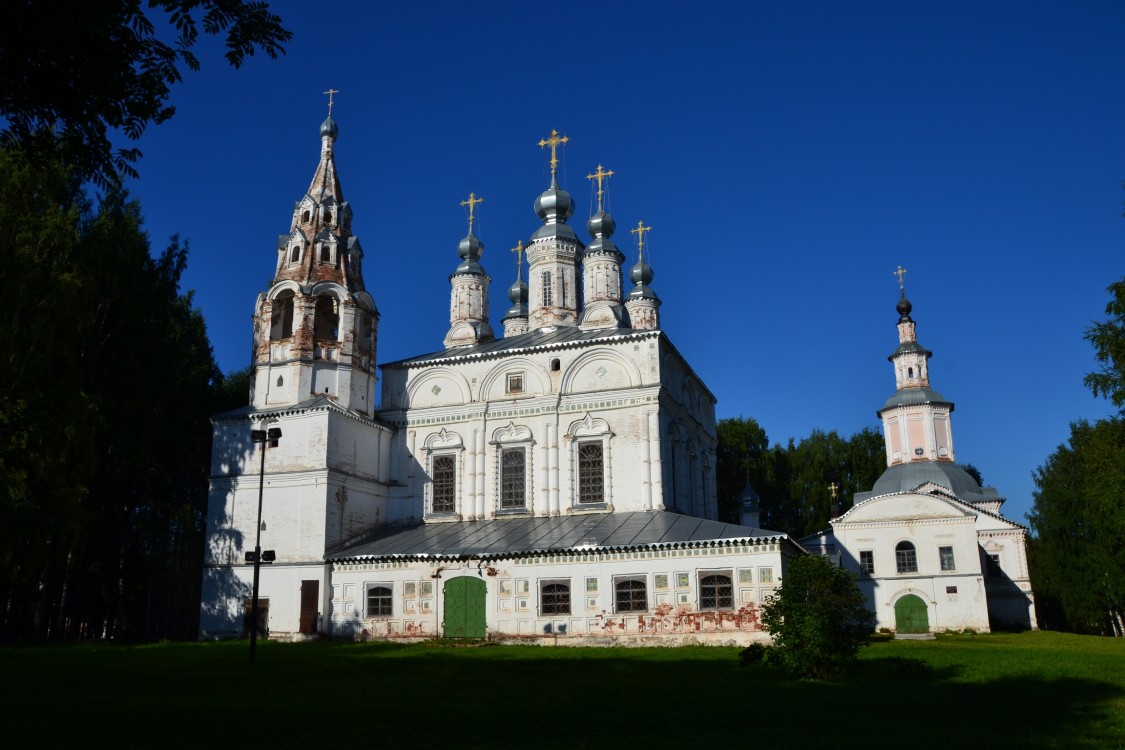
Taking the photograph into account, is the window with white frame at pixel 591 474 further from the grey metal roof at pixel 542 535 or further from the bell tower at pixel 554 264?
the bell tower at pixel 554 264

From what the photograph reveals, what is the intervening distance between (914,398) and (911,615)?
1191 cm

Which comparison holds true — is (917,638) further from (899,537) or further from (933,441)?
(933,441)

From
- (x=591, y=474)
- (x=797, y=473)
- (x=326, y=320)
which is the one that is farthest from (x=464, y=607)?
(x=797, y=473)

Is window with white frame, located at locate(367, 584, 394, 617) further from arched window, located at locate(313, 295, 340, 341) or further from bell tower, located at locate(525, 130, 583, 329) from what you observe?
bell tower, located at locate(525, 130, 583, 329)

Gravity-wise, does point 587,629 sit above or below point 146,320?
below

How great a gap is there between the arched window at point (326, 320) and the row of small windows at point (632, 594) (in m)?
8.97

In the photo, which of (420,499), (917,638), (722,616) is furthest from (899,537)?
(420,499)

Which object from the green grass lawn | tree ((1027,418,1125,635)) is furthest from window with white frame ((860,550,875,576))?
the green grass lawn

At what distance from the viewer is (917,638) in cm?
2398

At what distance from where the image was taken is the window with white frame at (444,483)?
25656 millimetres

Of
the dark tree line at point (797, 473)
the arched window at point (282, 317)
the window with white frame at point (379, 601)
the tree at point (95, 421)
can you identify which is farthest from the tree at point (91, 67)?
the dark tree line at point (797, 473)

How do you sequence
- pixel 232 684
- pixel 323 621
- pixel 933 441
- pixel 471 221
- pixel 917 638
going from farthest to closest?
pixel 933 441 → pixel 471 221 → pixel 917 638 → pixel 323 621 → pixel 232 684

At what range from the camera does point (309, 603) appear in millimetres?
22516

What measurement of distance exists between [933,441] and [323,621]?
85.0 ft
